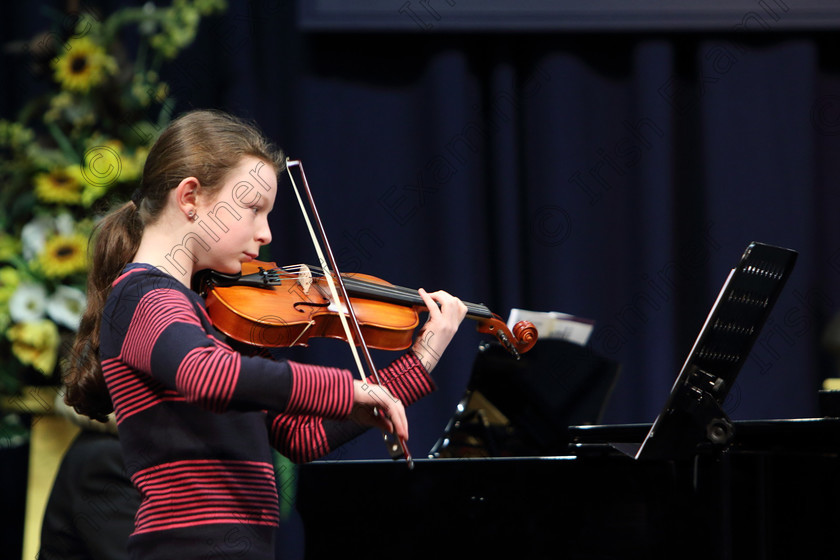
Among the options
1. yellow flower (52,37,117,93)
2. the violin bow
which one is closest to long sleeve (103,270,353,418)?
the violin bow

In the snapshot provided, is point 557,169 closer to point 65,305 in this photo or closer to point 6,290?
point 65,305

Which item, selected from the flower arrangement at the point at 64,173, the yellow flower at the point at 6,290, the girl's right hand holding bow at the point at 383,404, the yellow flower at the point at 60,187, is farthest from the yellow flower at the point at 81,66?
the girl's right hand holding bow at the point at 383,404

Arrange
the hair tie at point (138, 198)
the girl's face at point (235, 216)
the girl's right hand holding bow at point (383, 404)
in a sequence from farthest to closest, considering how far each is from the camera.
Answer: the hair tie at point (138, 198), the girl's face at point (235, 216), the girl's right hand holding bow at point (383, 404)

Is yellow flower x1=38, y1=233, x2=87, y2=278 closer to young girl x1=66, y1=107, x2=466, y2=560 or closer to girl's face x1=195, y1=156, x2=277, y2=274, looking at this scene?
young girl x1=66, y1=107, x2=466, y2=560

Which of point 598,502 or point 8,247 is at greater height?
point 8,247

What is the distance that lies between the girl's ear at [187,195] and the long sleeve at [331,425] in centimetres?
38

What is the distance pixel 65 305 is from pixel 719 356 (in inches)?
67.8

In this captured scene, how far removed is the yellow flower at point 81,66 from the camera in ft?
7.97

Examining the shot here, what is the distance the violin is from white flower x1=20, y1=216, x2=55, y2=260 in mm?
1083

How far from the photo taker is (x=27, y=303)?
2.35 metres

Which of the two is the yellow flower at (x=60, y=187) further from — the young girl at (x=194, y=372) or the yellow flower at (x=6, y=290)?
the young girl at (x=194, y=372)

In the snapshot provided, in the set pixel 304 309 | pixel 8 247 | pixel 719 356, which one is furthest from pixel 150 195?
pixel 8 247

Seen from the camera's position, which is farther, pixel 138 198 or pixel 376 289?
pixel 376 289

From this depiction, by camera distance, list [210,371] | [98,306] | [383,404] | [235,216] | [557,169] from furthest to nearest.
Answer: [557,169] < [98,306] < [235,216] < [383,404] < [210,371]
